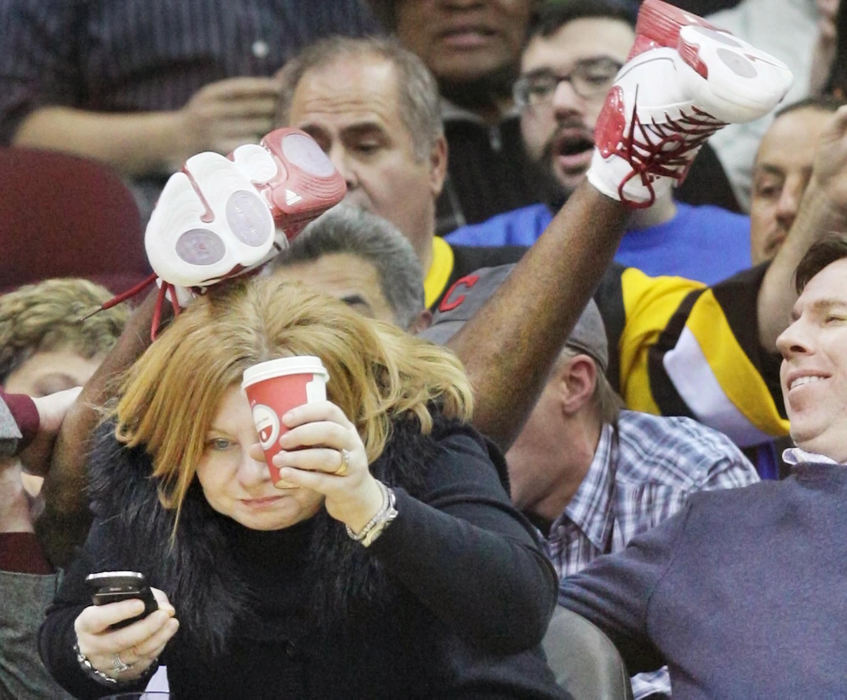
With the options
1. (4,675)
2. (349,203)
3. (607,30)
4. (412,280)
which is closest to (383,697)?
(4,675)

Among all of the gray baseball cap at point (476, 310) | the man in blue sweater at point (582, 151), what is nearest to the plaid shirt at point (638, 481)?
the gray baseball cap at point (476, 310)

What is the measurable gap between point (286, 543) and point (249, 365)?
26cm

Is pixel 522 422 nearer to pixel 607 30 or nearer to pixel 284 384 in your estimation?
pixel 284 384

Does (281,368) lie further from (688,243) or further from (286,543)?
(688,243)

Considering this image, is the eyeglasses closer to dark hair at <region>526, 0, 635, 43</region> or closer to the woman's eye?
dark hair at <region>526, 0, 635, 43</region>

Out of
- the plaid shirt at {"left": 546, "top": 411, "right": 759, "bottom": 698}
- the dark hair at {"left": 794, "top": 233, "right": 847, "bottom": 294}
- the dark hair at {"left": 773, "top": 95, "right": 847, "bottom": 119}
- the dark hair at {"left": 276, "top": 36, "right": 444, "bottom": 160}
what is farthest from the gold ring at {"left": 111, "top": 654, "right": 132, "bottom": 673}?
the dark hair at {"left": 773, "top": 95, "right": 847, "bottom": 119}

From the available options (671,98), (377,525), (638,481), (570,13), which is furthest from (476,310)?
(570,13)

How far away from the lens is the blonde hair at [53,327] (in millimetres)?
2662

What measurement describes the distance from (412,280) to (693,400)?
1.79 ft

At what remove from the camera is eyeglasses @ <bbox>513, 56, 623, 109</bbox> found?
3.44m

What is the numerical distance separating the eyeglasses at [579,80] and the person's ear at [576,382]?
872 millimetres

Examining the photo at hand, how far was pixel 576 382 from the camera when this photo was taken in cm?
279

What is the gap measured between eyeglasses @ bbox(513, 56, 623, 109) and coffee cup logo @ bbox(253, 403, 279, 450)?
1.96 m

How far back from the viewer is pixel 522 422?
2.38 meters
